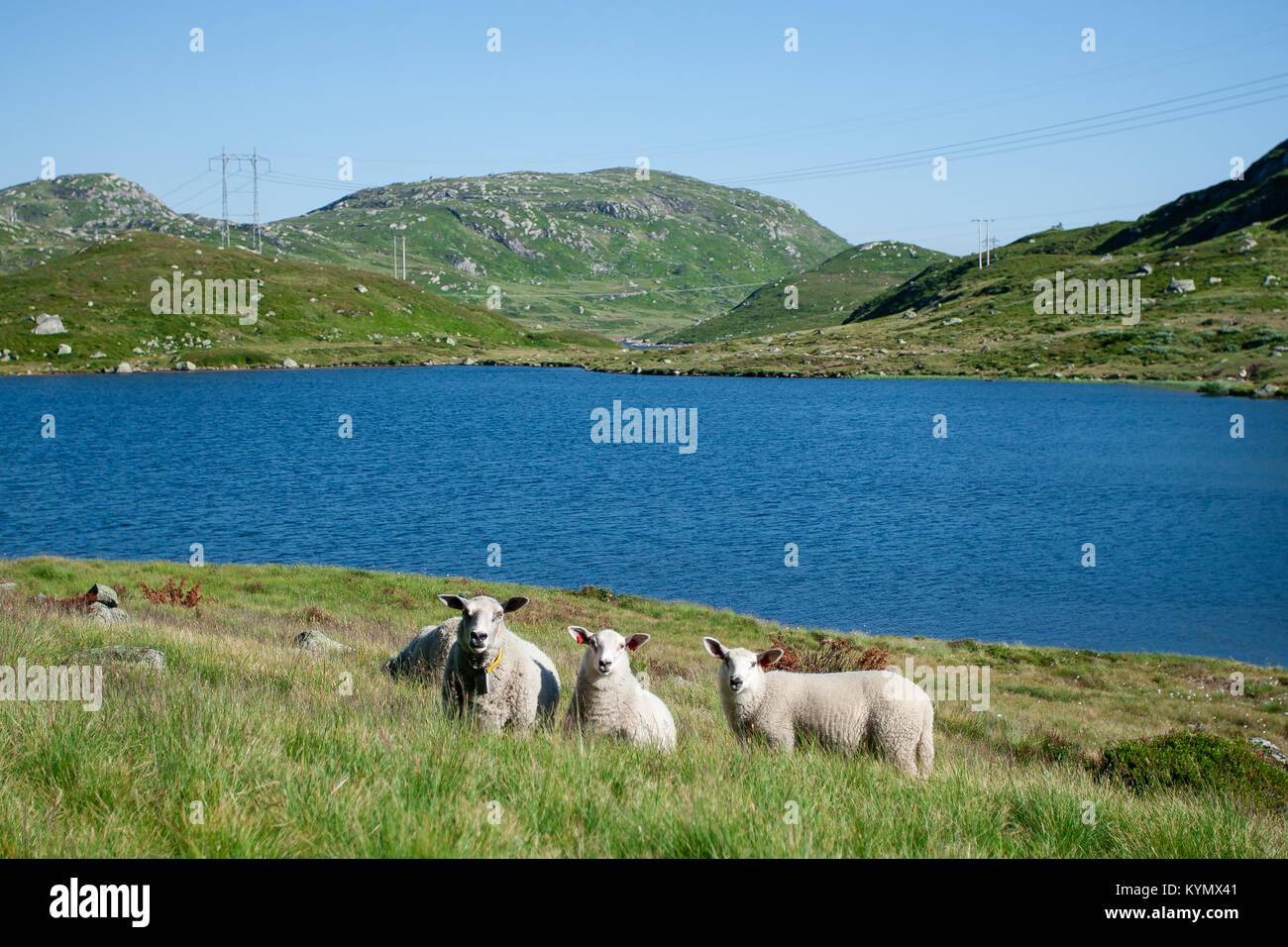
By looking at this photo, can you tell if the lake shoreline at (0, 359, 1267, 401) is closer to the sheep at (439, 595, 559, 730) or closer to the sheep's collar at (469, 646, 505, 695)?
the sheep at (439, 595, 559, 730)

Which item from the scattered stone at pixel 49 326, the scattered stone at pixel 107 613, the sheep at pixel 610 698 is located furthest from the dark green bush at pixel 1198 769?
the scattered stone at pixel 49 326

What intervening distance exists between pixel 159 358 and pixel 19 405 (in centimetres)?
5572

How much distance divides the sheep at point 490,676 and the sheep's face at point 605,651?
834mm

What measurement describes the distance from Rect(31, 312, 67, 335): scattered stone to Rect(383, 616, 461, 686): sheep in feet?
570

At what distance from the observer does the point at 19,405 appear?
10962 cm

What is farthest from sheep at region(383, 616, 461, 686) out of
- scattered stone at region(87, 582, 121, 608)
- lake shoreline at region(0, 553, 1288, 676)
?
lake shoreline at region(0, 553, 1288, 676)

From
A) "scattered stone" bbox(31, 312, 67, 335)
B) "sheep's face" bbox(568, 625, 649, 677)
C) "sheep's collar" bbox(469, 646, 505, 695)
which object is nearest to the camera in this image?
"sheep's face" bbox(568, 625, 649, 677)

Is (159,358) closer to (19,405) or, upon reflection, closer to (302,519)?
(19,405)

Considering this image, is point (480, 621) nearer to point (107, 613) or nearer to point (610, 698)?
point (610, 698)

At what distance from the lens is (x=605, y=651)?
11836 millimetres

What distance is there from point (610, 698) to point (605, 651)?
28.2 inches

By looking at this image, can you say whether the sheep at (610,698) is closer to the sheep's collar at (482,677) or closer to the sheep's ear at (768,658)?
the sheep's collar at (482,677)

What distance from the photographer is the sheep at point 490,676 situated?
1186cm

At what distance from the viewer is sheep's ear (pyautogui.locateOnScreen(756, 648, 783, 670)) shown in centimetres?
1220
